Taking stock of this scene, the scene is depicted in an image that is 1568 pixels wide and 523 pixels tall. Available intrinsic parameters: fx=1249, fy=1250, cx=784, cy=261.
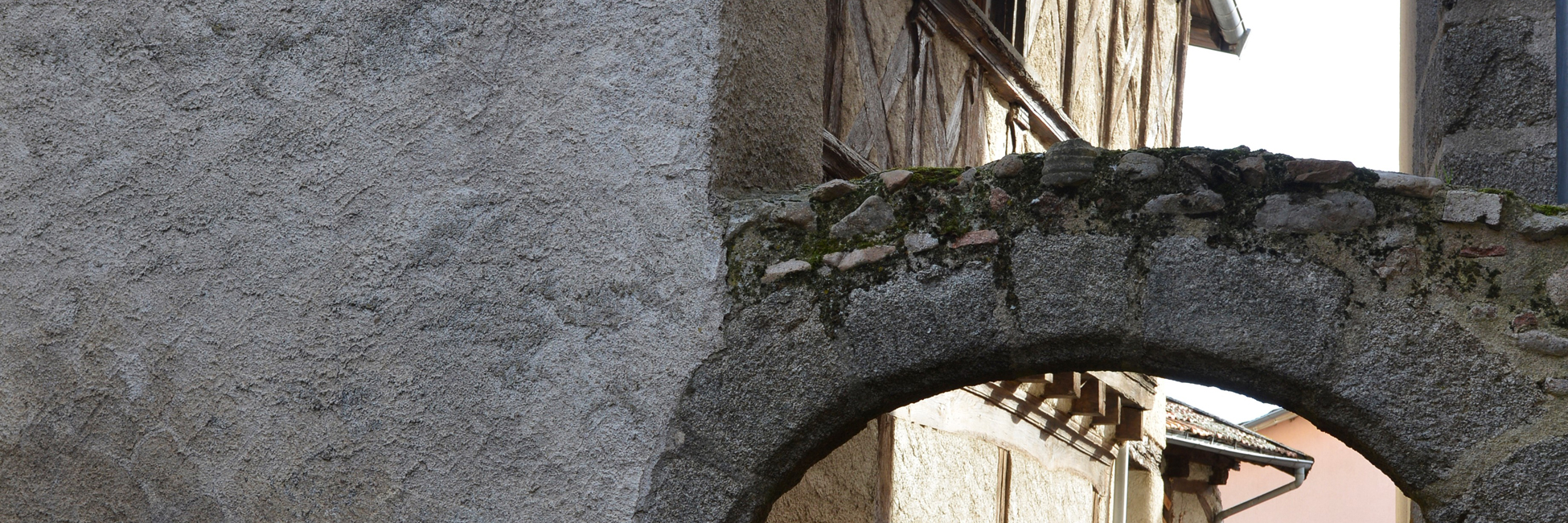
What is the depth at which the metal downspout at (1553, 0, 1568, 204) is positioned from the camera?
255 cm

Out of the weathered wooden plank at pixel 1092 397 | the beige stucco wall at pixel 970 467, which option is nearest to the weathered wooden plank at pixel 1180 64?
the beige stucco wall at pixel 970 467

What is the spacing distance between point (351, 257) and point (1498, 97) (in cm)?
252

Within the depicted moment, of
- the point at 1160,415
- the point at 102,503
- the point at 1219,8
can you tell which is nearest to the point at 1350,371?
the point at 102,503

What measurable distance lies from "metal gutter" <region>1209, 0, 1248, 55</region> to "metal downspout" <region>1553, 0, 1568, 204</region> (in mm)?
5087

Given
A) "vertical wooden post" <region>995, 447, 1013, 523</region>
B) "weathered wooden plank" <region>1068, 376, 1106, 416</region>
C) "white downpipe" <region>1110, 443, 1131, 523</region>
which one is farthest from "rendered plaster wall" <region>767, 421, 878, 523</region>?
"white downpipe" <region>1110, 443, 1131, 523</region>

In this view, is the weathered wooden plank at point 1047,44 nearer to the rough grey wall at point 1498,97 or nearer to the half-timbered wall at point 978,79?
the half-timbered wall at point 978,79

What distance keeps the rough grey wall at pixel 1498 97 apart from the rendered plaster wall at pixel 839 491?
1591mm

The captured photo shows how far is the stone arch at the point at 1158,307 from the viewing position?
1.98 meters

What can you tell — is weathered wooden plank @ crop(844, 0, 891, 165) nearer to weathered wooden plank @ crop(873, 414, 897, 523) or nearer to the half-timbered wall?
the half-timbered wall

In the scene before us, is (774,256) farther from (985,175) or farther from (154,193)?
(154,193)

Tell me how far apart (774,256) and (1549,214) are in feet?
4.32

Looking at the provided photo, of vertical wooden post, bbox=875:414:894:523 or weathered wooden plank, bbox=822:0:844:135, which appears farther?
vertical wooden post, bbox=875:414:894:523

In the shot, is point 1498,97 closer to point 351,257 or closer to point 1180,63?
point 351,257

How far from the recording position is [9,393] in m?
2.88
